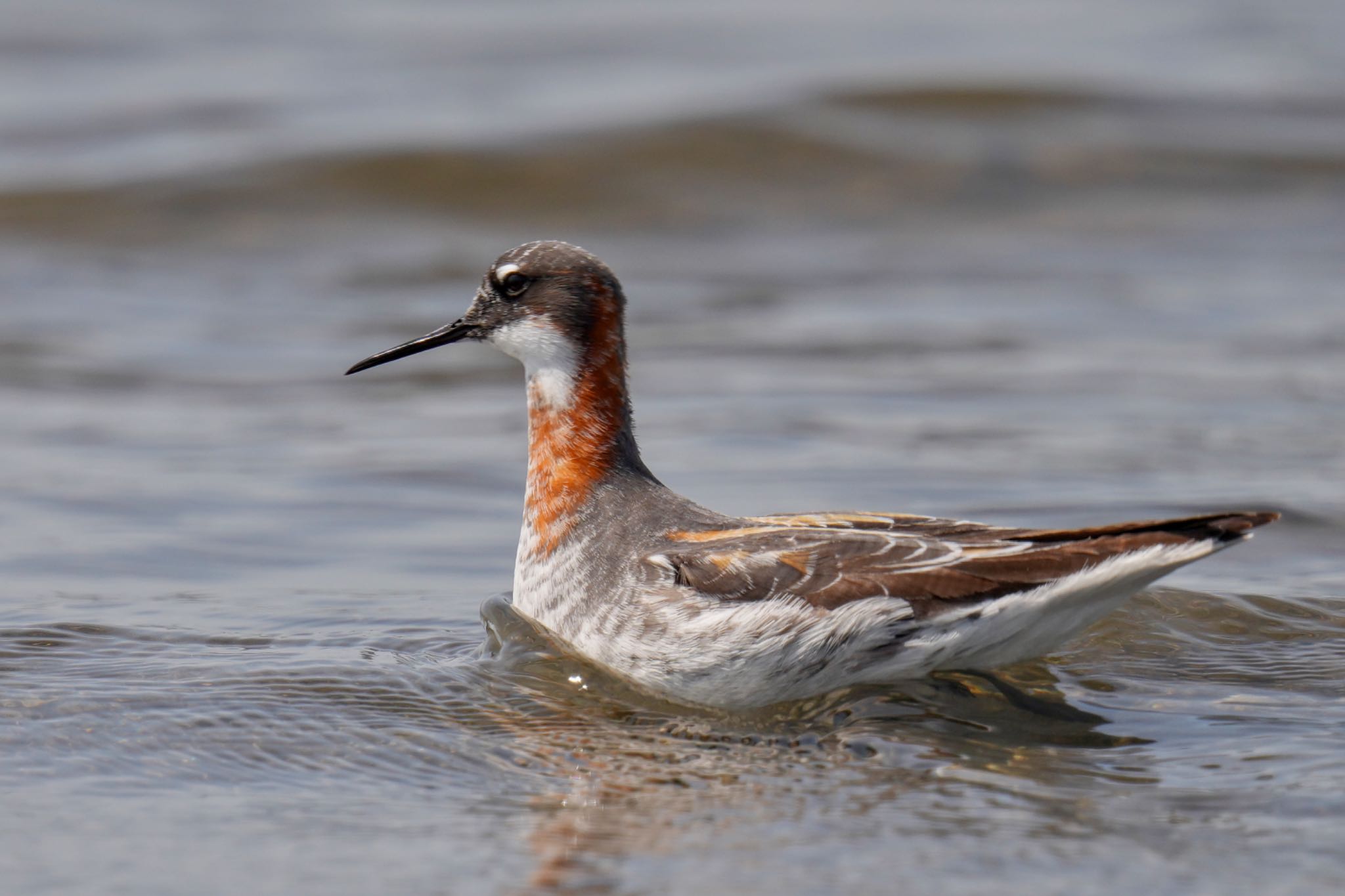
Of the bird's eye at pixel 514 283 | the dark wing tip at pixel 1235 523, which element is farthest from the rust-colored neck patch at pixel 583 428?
the dark wing tip at pixel 1235 523

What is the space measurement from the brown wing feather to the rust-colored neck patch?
0.72 meters

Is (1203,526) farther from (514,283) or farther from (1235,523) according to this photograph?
(514,283)

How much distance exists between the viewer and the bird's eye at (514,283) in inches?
273

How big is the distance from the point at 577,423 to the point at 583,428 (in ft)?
0.11

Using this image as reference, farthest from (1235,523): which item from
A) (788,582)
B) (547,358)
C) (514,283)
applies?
(514,283)

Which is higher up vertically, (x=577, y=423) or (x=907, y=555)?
(x=577, y=423)

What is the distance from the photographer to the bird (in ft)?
18.4

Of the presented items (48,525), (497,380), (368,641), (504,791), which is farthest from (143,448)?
(504,791)

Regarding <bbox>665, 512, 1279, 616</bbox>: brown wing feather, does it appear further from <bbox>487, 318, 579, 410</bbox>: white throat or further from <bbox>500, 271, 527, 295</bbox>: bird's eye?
<bbox>500, 271, 527, 295</bbox>: bird's eye

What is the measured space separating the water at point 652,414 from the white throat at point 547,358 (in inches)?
35.6

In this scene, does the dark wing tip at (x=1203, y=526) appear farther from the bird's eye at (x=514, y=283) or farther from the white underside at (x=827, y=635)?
the bird's eye at (x=514, y=283)

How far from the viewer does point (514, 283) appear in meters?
6.96

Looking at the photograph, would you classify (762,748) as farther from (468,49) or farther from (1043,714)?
(468,49)

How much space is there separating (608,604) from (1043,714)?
153cm
